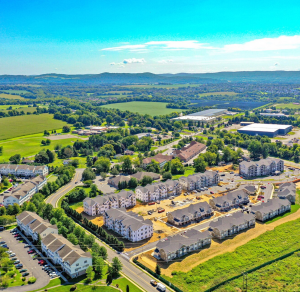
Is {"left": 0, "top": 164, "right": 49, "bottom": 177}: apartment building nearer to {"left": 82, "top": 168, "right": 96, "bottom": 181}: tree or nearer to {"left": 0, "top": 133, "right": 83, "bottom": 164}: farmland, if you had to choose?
{"left": 82, "top": 168, "right": 96, "bottom": 181}: tree

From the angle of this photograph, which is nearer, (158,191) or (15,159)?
(158,191)

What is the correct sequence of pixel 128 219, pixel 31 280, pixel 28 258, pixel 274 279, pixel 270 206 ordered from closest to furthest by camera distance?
1. pixel 31 280
2. pixel 274 279
3. pixel 28 258
4. pixel 128 219
5. pixel 270 206

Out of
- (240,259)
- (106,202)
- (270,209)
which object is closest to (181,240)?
(240,259)

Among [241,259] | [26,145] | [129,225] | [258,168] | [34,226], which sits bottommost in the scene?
[241,259]

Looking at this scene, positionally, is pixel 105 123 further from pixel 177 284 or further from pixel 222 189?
pixel 177 284

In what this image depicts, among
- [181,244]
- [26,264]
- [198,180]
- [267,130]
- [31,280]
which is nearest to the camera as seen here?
[31,280]

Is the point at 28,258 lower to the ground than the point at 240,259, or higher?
higher

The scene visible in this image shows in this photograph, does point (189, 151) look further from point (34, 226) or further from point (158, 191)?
point (34, 226)
